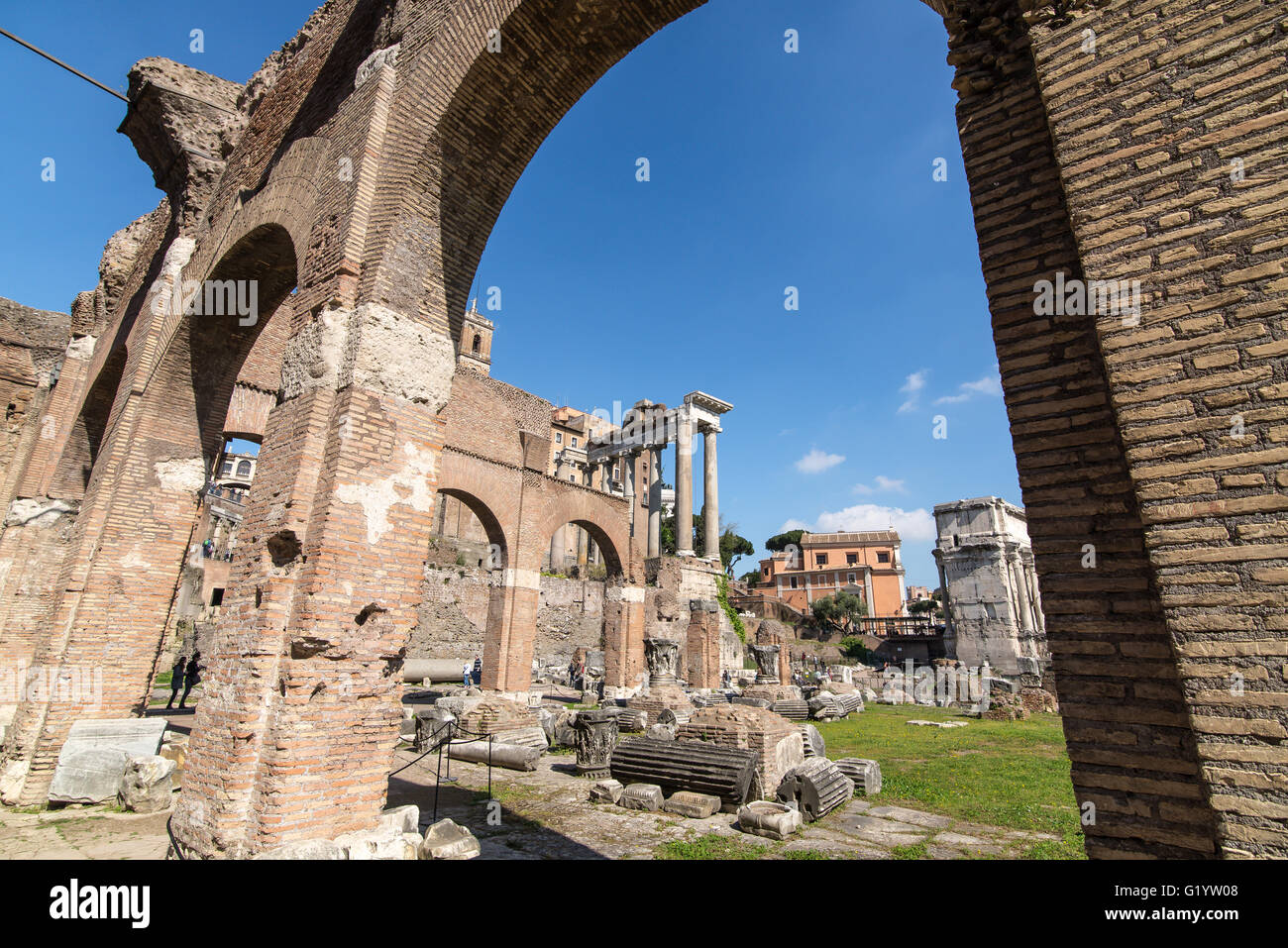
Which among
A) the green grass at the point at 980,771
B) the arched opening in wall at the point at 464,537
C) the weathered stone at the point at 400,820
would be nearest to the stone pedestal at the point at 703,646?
the green grass at the point at 980,771

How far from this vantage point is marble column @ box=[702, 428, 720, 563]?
92.2 feet

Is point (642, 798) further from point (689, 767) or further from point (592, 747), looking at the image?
point (592, 747)

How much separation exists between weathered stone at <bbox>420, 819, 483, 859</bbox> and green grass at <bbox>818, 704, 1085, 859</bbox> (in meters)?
4.71

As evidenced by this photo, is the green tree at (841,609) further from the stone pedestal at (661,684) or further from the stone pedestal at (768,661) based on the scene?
the stone pedestal at (661,684)

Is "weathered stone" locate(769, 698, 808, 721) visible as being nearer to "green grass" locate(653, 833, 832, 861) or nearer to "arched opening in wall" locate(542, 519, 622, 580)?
"arched opening in wall" locate(542, 519, 622, 580)

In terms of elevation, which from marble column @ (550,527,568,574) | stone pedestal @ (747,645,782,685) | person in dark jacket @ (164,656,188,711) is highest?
marble column @ (550,527,568,574)

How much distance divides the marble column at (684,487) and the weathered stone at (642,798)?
750 inches

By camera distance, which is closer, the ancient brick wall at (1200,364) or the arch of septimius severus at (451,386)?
the ancient brick wall at (1200,364)

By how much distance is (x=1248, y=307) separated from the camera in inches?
75.7

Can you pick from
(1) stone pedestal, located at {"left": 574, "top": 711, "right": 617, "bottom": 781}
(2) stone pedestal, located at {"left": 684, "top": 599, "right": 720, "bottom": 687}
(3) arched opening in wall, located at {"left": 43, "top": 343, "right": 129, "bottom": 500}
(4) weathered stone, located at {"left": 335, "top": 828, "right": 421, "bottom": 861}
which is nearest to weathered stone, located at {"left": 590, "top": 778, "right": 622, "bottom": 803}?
A: (1) stone pedestal, located at {"left": 574, "top": 711, "right": 617, "bottom": 781}

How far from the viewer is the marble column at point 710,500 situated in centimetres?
2809

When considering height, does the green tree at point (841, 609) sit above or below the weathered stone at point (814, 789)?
above
